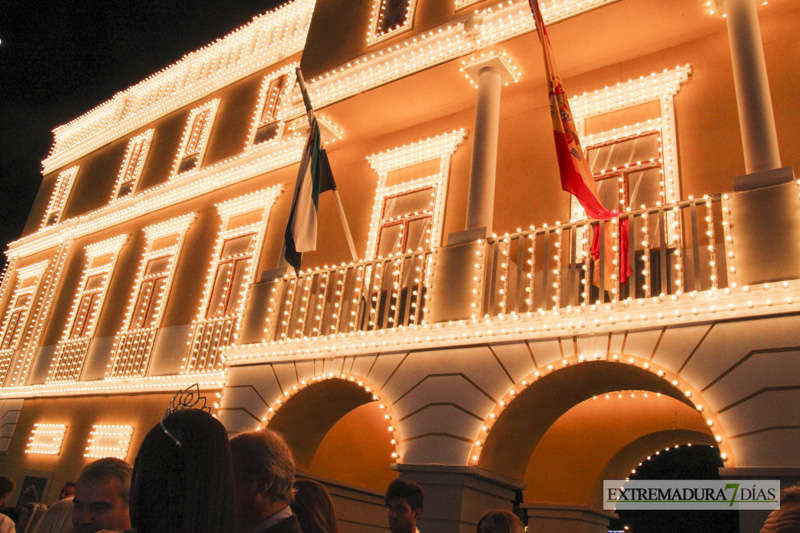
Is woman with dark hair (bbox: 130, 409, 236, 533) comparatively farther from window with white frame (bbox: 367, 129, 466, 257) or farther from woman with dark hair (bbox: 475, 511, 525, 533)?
window with white frame (bbox: 367, 129, 466, 257)

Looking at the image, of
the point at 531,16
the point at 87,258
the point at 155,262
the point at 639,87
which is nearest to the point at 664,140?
the point at 639,87

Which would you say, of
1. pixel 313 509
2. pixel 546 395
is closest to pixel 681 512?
pixel 546 395

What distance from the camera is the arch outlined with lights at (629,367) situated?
5551mm

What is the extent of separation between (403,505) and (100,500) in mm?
2490

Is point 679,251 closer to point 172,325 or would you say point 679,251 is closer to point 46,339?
point 172,325

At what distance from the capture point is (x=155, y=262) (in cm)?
1453

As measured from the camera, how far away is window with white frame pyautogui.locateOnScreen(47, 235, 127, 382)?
14.4 metres

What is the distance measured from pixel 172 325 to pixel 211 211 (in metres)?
2.53

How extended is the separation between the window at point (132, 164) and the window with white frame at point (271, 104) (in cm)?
415

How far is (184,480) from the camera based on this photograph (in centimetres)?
184

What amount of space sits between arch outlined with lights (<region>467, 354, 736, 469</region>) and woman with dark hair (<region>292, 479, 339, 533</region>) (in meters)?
3.84

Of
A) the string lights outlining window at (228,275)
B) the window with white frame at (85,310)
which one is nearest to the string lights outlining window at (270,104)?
the string lights outlining window at (228,275)

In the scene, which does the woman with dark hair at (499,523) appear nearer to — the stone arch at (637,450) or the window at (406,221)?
the stone arch at (637,450)

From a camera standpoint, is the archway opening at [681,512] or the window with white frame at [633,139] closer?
the window with white frame at [633,139]
